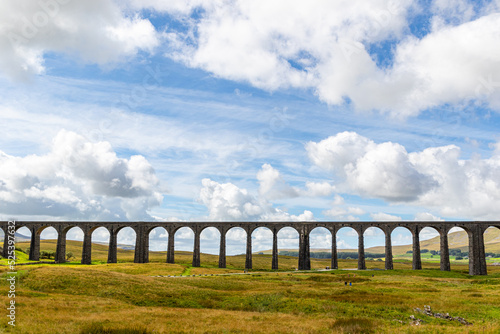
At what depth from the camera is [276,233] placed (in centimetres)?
8744

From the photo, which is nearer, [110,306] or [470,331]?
[470,331]

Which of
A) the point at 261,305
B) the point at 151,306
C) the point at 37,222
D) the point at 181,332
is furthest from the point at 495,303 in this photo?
the point at 37,222

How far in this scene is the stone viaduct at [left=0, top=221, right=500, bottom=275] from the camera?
82500 millimetres

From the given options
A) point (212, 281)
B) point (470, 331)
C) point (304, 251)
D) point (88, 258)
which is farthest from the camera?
point (88, 258)

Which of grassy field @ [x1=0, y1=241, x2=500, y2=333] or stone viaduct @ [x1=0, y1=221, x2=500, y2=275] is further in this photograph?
stone viaduct @ [x1=0, y1=221, x2=500, y2=275]

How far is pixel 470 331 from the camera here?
22312 millimetres

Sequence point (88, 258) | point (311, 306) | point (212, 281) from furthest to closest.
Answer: point (88, 258)
point (212, 281)
point (311, 306)

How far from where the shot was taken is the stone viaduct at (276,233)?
82.5m

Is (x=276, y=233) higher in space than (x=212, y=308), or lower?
higher

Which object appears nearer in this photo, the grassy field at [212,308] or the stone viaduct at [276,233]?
the grassy field at [212,308]

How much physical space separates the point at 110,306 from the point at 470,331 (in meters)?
27.6

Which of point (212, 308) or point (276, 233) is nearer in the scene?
point (212, 308)

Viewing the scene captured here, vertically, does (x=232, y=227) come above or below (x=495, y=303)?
above

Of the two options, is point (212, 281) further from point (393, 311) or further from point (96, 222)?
point (96, 222)
